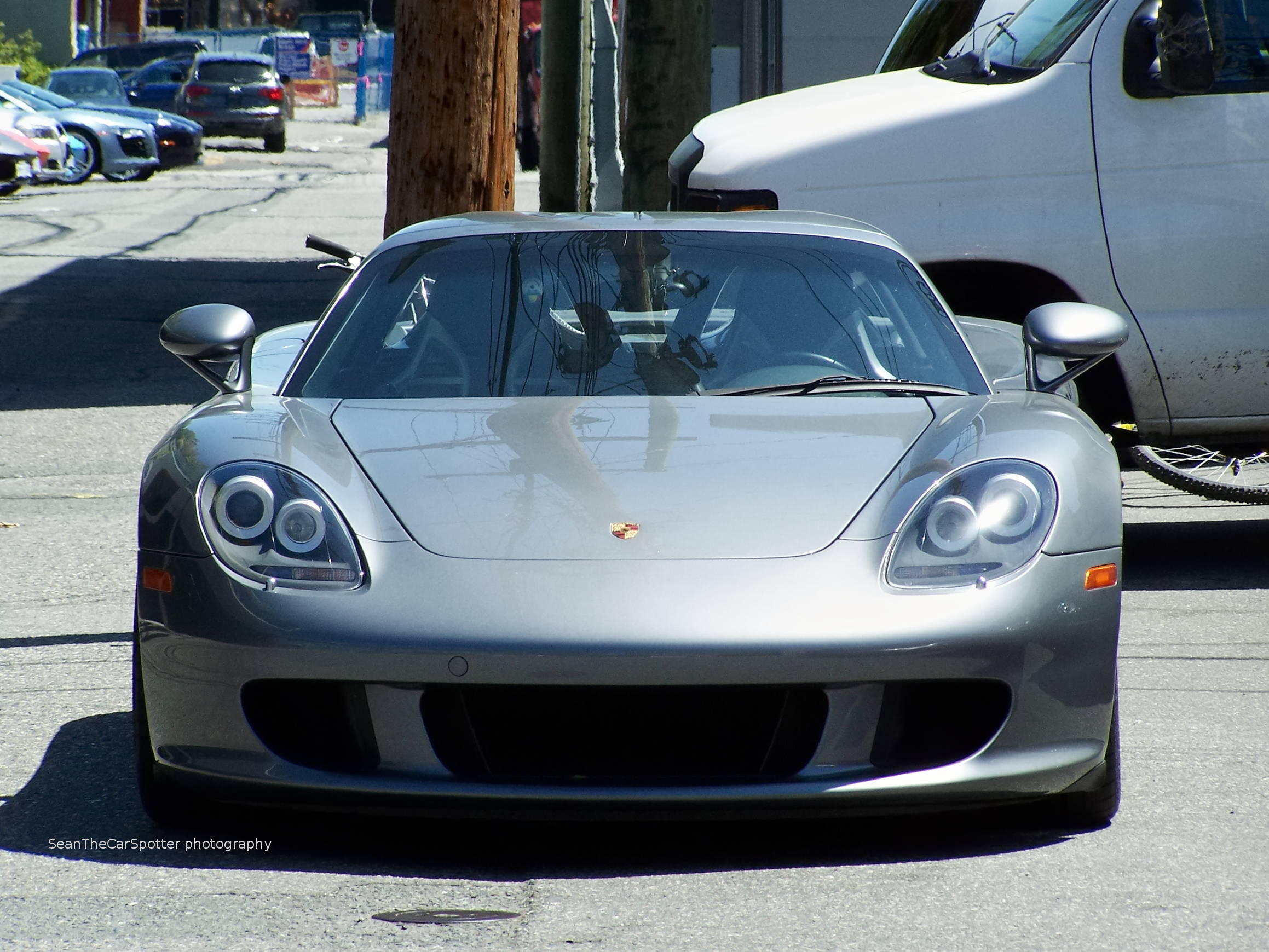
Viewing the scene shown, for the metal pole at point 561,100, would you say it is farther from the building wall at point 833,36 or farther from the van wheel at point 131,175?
the van wheel at point 131,175

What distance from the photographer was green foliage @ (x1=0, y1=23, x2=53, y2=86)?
41.9 m

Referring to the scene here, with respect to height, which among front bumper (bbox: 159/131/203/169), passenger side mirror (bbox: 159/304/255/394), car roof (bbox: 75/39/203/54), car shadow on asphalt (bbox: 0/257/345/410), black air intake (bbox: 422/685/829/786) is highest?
car roof (bbox: 75/39/203/54)

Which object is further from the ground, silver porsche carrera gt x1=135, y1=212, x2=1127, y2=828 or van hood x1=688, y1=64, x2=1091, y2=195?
van hood x1=688, y1=64, x2=1091, y2=195

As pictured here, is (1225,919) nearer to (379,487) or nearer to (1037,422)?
(1037,422)

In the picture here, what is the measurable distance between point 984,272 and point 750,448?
2.82 m

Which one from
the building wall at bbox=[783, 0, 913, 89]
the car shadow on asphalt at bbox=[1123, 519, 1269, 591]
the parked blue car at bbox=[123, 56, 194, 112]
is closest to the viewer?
the car shadow on asphalt at bbox=[1123, 519, 1269, 591]

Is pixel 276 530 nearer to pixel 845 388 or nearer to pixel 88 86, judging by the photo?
pixel 845 388

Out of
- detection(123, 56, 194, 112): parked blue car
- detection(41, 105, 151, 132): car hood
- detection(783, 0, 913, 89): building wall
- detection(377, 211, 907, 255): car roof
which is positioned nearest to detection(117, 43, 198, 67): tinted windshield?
detection(123, 56, 194, 112): parked blue car

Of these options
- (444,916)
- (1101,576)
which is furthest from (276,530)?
(1101,576)

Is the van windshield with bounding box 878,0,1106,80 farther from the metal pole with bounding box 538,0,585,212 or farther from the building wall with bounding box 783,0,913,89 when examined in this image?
the building wall with bounding box 783,0,913,89

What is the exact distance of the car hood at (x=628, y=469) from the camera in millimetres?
3264

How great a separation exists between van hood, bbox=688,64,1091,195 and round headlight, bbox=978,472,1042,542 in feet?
9.26

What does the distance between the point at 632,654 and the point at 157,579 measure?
930 mm

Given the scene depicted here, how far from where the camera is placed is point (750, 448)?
3588 millimetres
